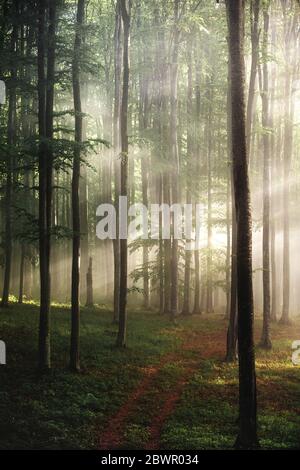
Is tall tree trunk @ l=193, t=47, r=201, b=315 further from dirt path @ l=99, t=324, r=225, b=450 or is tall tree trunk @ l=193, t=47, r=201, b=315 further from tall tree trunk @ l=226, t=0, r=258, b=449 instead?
tall tree trunk @ l=226, t=0, r=258, b=449

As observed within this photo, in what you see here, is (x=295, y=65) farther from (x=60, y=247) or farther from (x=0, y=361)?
(x=60, y=247)

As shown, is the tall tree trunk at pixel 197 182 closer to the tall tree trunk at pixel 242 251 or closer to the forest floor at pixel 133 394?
the forest floor at pixel 133 394

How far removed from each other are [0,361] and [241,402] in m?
7.33

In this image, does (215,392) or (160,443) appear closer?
(160,443)

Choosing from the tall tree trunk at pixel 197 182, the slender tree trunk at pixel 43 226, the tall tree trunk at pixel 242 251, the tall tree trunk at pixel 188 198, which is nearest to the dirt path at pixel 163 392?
the tall tree trunk at pixel 242 251

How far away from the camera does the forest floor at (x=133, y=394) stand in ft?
29.8

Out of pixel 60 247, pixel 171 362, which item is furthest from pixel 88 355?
pixel 60 247

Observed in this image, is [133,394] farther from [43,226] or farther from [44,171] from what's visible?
[44,171]

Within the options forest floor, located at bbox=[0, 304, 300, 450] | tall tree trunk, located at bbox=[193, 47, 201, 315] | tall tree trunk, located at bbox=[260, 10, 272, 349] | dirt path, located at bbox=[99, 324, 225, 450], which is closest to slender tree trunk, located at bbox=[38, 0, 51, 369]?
forest floor, located at bbox=[0, 304, 300, 450]

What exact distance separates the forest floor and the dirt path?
3 centimetres

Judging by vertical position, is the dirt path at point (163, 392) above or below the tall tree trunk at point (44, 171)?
below

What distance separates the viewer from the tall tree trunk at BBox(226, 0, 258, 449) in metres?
8.28

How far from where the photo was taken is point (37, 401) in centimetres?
1046

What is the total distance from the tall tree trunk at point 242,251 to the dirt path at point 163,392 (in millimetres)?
2010
